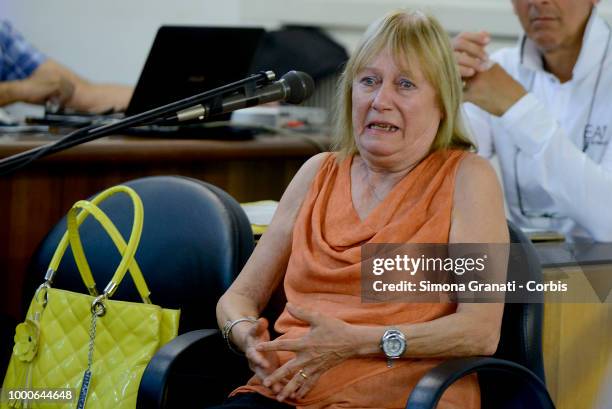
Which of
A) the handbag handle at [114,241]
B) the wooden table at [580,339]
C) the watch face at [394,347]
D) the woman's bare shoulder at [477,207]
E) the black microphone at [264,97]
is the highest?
the black microphone at [264,97]

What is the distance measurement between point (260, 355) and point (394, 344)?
231 millimetres

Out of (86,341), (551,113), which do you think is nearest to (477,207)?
(86,341)

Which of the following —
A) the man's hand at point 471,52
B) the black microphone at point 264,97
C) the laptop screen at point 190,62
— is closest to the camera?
the black microphone at point 264,97

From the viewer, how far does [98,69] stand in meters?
4.19

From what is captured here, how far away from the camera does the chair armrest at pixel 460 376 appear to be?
140 cm

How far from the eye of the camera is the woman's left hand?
156 centimetres

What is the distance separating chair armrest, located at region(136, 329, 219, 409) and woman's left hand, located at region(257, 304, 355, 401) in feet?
0.46

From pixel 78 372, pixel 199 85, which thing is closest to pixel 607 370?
pixel 78 372

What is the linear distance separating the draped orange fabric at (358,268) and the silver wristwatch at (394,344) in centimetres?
5

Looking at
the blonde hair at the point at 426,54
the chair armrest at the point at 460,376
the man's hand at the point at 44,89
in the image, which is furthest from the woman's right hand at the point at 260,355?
the man's hand at the point at 44,89

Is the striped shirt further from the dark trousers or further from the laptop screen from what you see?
the dark trousers

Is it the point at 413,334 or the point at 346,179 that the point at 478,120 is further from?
the point at 413,334

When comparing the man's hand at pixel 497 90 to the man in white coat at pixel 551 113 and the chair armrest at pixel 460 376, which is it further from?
the chair armrest at pixel 460 376

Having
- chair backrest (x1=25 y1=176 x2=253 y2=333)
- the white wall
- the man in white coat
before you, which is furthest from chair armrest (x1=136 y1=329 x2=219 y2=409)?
the white wall
